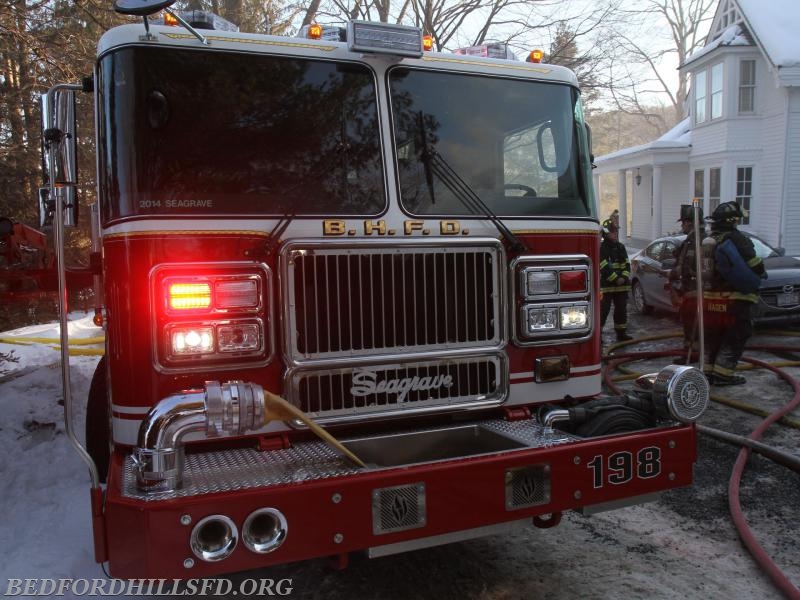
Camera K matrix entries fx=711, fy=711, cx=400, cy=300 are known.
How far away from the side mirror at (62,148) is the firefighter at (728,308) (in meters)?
6.13

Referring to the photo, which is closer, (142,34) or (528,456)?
(528,456)

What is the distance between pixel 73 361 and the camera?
8352 millimetres

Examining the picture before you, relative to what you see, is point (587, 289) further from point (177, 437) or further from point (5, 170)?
point (5, 170)

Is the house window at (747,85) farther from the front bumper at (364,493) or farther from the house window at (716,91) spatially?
the front bumper at (364,493)

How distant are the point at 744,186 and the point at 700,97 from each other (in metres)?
3.21

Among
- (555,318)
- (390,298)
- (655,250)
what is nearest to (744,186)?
(655,250)

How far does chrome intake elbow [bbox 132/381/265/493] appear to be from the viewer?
8.05 feet

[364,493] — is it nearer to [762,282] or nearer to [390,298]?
[390,298]

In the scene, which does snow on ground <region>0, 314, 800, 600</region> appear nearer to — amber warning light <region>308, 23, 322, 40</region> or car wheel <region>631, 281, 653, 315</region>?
amber warning light <region>308, 23, 322, 40</region>

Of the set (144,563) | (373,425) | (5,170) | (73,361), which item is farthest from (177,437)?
(5,170)

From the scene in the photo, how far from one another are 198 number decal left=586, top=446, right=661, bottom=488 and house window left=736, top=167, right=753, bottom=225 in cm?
1770

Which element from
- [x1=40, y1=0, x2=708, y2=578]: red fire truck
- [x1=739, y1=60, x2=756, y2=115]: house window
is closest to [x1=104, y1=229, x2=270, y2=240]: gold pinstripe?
[x1=40, y1=0, x2=708, y2=578]: red fire truck

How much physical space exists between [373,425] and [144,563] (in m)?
1.23

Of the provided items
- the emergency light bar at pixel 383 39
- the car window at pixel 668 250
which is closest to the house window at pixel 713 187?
the car window at pixel 668 250
